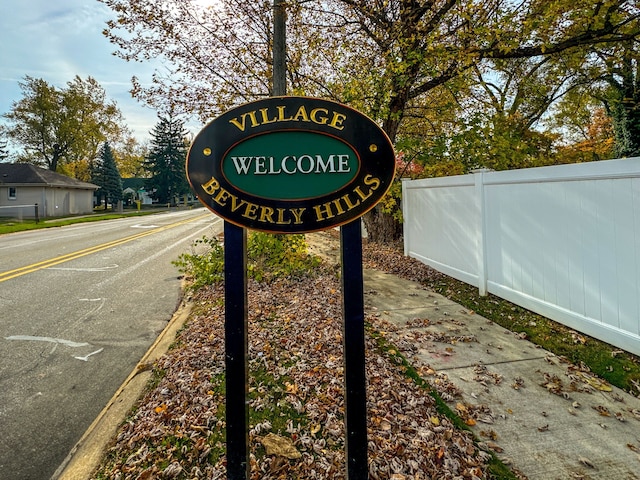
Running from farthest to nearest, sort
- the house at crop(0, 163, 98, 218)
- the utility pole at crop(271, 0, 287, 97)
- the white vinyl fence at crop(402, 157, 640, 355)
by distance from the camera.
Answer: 1. the house at crop(0, 163, 98, 218)
2. the utility pole at crop(271, 0, 287, 97)
3. the white vinyl fence at crop(402, 157, 640, 355)

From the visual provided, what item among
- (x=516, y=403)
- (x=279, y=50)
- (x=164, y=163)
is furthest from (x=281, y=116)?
(x=164, y=163)

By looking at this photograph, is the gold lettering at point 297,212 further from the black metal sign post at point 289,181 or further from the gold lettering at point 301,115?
the gold lettering at point 301,115

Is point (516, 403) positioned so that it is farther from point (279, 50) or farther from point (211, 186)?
point (279, 50)

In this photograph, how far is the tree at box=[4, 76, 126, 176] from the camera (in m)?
35.1

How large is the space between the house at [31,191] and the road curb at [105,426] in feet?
97.6

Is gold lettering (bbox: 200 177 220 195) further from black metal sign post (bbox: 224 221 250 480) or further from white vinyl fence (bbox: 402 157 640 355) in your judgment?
white vinyl fence (bbox: 402 157 640 355)

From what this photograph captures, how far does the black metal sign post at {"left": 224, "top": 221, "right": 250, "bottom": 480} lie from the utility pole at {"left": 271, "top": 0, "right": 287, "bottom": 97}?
4419mm

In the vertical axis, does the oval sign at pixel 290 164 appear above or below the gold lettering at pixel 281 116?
below

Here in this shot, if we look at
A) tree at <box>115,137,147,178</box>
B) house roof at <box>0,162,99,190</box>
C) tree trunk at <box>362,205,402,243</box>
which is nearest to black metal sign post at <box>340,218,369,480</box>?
tree trunk at <box>362,205,402,243</box>

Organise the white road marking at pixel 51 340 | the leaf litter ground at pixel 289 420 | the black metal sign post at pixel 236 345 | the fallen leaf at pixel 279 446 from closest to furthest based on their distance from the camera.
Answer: the black metal sign post at pixel 236 345 → the leaf litter ground at pixel 289 420 → the fallen leaf at pixel 279 446 → the white road marking at pixel 51 340

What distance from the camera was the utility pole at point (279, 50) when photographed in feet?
19.1

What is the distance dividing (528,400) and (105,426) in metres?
3.23

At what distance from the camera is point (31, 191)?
28.1 m

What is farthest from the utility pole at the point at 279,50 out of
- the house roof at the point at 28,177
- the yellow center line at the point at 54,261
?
the house roof at the point at 28,177
